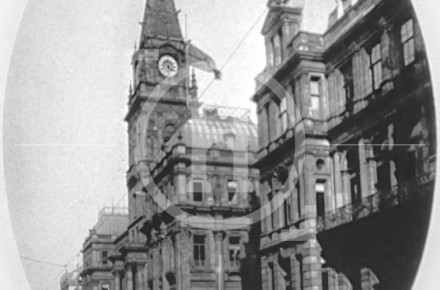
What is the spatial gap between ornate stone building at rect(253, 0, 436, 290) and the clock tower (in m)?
1.05

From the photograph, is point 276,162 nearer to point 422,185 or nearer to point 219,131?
point 219,131

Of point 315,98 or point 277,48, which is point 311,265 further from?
point 277,48

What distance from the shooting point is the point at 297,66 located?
31.8ft

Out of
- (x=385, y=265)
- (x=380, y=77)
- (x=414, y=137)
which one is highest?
(x=380, y=77)

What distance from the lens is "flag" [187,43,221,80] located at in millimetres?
8969

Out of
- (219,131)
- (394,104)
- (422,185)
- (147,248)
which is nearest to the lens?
(422,185)

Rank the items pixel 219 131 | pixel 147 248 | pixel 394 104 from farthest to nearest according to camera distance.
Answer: pixel 147 248 < pixel 219 131 < pixel 394 104

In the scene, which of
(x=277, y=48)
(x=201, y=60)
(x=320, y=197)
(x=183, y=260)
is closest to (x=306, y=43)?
(x=277, y=48)

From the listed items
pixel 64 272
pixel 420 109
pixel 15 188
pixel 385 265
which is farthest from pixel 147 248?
pixel 420 109

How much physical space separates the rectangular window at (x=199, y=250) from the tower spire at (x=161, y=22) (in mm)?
2557

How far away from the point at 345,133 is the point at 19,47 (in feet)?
13.3

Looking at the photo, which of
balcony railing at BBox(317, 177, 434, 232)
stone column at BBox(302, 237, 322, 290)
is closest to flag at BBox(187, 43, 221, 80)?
balcony railing at BBox(317, 177, 434, 232)

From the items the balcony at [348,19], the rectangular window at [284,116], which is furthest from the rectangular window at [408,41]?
the rectangular window at [284,116]

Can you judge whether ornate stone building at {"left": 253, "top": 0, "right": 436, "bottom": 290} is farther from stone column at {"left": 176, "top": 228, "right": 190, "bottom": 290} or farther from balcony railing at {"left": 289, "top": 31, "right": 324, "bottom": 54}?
stone column at {"left": 176, "top": 228, "right": 190, "bottom": 290}
